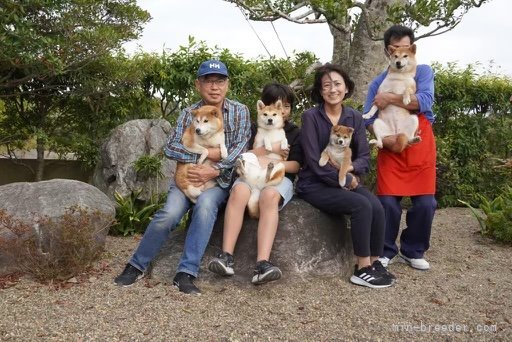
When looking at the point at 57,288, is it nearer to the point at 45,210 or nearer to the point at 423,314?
the point at 45,210

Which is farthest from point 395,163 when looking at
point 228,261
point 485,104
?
point 485,104

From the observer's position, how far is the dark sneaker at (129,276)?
12.2 ft

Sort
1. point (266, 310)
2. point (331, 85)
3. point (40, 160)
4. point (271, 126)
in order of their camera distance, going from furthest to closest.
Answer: point (40, 160) < point (271, 126) < point (331, 85) < point (266, 310)

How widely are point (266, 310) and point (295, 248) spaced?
75 cm

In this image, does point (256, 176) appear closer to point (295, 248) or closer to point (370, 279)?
point (295, 248)

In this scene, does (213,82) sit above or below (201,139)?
above

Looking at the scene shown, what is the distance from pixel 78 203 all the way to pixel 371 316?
270 cm

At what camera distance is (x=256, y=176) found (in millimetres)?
3826

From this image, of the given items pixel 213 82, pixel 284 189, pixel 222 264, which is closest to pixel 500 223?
pixel 284 189

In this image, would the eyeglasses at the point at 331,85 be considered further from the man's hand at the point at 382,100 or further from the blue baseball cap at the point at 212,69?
the blue baseball cap at the point at 212,69

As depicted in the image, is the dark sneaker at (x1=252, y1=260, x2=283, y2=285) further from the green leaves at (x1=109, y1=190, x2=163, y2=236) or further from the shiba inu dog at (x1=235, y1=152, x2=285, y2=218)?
the green leaves at (x1=109, y1=190, x2=163, y2=236)

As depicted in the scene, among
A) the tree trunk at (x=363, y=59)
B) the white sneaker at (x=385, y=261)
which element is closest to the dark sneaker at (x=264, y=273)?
the white sneaker at (x=385, y=261)

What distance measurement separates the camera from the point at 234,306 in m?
3.36

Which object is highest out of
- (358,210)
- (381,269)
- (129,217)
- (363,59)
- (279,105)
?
(363,59)
